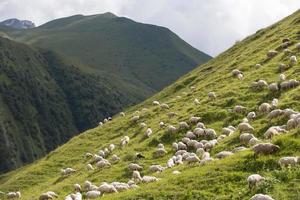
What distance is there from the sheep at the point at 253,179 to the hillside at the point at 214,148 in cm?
24

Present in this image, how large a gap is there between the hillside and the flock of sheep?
13.5 inches

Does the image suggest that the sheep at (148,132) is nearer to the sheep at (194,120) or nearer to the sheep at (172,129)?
the sheep at (172,129)

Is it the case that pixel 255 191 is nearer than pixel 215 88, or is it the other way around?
pixel 255 191

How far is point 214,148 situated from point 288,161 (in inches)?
395

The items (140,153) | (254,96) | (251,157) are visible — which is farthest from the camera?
(254,96)

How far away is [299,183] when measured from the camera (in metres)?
16.4

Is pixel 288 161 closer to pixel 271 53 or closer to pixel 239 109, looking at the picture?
pixel 239 109

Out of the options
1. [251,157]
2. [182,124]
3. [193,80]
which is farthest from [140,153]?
[193,80]

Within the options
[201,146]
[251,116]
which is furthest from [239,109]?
[201,146]

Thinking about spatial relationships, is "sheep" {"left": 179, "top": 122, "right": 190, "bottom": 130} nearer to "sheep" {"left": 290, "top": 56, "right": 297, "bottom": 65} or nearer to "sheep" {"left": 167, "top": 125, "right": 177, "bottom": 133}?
"sheep" {"left": 167, "top": 125, "right": 177, "bottom": 133}

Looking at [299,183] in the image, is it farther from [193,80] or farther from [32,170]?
[193,80]

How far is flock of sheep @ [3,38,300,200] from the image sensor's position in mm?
22000

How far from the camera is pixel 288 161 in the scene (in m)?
17.7

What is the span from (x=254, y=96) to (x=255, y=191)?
20997mm
